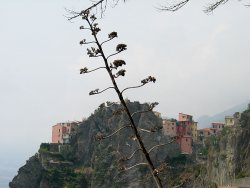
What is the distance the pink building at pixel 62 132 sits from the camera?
390ft

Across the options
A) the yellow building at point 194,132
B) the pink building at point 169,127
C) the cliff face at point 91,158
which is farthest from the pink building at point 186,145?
the yellow building at point 194,132

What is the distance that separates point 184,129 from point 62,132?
33.1 meters

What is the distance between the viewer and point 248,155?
87688mm

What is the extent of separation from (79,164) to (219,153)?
121 ft

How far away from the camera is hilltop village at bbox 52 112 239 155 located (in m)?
110

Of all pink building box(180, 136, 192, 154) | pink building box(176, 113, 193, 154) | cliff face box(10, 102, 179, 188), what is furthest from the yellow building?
cliff face box(10, 102, 179, 188)

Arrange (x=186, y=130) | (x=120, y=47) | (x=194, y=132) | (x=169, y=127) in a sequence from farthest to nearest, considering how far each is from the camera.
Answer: (x=194, y=132) → (x=186, y=130) → (x=169, y=127) → (x=120, y=47)

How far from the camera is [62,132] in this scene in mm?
120312

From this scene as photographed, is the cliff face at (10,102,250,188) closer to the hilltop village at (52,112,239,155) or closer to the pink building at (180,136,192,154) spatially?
the pink building at (180,136,192,154)

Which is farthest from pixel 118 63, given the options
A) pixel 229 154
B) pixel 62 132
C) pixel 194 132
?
pixel 62 132

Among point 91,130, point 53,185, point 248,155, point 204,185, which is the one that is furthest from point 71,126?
point 204,185

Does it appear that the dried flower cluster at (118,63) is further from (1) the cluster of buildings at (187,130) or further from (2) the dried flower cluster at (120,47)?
(1) the cluster of buildings at (187,130)

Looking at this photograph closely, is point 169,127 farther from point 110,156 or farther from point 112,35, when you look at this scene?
point 112,35

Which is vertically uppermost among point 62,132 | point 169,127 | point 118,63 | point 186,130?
point 62,132
